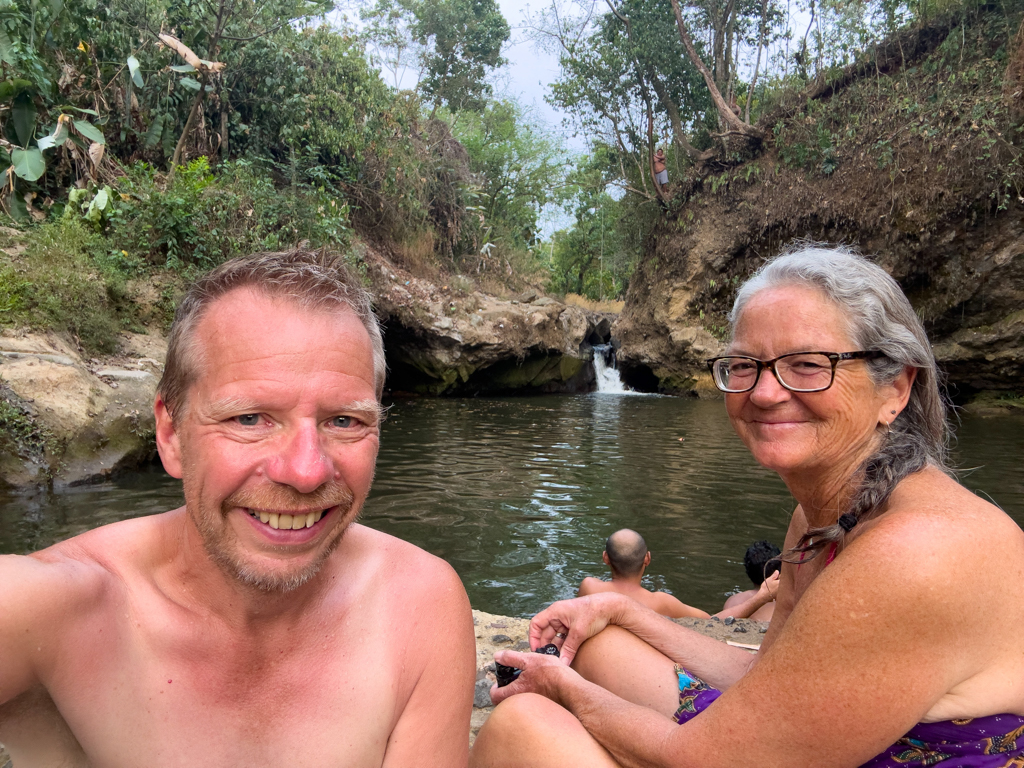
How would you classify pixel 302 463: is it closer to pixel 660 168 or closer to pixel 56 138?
pixel 56 138

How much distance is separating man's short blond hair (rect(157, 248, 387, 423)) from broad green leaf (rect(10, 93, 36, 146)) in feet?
32.2

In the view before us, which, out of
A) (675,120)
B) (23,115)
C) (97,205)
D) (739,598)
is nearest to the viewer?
(739,598)

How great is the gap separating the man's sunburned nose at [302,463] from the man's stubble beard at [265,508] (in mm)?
25

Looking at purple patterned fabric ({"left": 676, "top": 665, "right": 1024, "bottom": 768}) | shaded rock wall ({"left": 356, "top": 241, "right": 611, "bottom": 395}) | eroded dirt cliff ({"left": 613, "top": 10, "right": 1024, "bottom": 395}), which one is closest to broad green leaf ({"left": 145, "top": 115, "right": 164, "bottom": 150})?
shaded rock wall ({"left": 356, "top": 241, "right": 611, "bottom": 395})

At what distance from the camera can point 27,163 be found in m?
9.23

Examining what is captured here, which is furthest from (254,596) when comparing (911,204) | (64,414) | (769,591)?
(911,204)

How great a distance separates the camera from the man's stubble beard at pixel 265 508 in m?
1.32

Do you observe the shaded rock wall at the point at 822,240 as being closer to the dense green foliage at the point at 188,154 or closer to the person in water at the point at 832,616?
the dense green foliage at the point at 188,154

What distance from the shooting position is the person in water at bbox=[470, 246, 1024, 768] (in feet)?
4.17

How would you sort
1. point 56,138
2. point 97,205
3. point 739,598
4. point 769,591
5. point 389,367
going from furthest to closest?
point 389,367 → point 97,205 → point 56,138 → point 739,598 → point 769,591

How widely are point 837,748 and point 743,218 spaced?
21.1m

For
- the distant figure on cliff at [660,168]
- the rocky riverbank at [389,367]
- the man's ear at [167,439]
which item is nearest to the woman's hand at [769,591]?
the man's ear at [167,439]

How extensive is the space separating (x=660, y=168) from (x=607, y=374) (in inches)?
280

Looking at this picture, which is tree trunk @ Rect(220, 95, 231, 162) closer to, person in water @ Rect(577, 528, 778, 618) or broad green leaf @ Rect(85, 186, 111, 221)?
broad green leaf @ Rect(85, 186, 111, 221)
